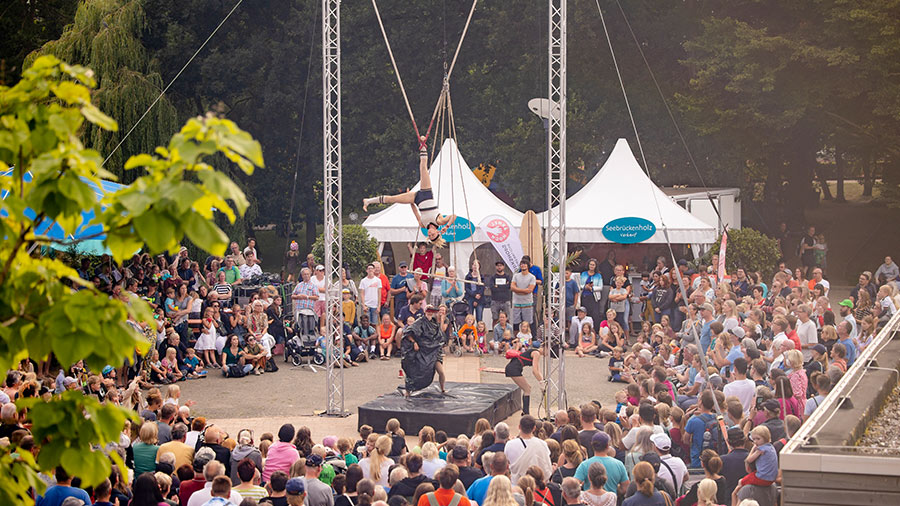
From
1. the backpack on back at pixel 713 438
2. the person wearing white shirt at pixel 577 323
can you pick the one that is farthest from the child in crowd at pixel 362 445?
the person wearing white shirt at pixel 577 323

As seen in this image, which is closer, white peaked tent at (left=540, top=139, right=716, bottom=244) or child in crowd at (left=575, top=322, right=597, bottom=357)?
child in crowd at (left=575, top=322, right=597, bottom=357)

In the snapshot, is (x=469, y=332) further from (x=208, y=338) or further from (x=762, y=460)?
(x=762, y=460)

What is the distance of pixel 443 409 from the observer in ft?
36.8

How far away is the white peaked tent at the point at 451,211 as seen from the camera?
18.6m

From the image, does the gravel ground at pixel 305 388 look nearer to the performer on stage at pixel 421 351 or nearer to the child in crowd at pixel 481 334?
the child in crowd at pixel 481 334

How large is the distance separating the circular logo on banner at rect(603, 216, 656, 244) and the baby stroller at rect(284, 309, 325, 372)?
19.3ft

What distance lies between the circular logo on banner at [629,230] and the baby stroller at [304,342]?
5.89 metres

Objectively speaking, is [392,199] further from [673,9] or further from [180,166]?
[673,9]

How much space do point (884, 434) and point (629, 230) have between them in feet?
36.1

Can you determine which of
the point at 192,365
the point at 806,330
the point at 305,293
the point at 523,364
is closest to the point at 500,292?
the point at 305,293

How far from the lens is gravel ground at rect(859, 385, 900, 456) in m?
6.37

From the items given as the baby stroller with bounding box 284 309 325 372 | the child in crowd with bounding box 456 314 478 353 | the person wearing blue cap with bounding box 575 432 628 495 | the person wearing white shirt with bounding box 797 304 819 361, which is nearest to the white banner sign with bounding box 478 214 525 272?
the child in crowd with bounding box 456 314 478 353

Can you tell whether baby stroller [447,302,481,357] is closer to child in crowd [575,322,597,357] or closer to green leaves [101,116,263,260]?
child in crowd [575,322,597,357]

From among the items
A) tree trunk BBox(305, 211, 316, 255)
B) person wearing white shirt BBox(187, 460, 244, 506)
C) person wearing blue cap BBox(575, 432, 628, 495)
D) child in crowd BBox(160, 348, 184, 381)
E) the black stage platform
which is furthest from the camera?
tree trunk BBox(305, 211, 316, 255)
